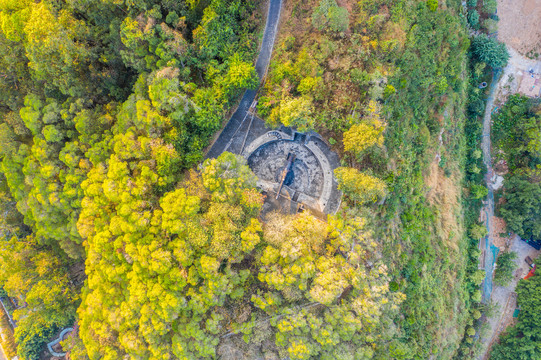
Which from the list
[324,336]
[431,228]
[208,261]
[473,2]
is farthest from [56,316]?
[473,2]

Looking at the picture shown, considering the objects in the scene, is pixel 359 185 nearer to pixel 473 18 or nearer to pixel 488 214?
pixel 488 214

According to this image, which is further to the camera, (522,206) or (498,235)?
(498,235)

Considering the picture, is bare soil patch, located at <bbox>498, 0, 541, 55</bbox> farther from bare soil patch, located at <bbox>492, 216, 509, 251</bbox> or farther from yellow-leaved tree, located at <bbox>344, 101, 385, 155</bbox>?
yellow-leaved tree, located at <bbox>344, 101, 385, 155</bbox>

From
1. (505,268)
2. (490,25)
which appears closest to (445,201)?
(505,268)

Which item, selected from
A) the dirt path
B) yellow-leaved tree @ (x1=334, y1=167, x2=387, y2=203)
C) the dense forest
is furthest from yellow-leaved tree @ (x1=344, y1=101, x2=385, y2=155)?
the dirt path

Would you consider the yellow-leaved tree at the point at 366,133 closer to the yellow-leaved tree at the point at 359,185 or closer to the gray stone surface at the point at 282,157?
the yellow-leaved tree at the point at 359,185
